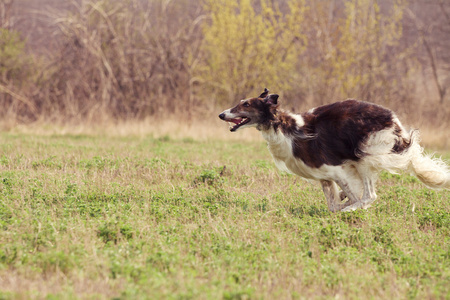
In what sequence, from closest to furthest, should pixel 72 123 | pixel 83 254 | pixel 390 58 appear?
pixel 83 254
pixel 72 123
pixel 390 58

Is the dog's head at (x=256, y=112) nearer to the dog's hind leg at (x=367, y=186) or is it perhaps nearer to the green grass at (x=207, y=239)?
the green grass at (x=207, y=239)

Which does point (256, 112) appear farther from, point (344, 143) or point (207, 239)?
point (207, 239)

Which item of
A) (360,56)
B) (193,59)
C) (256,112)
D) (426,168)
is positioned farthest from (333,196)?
(193,59)

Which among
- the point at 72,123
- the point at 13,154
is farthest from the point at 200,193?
the point at 72,123

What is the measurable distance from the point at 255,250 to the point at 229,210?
5.25ft

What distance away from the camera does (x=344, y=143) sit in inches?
286

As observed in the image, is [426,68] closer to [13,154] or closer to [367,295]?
[13,154]

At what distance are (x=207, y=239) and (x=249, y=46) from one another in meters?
15.0

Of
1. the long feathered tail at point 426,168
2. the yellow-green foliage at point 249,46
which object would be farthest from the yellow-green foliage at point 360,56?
the long feathered tail at point 426,168

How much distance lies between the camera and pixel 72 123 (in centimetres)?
1773

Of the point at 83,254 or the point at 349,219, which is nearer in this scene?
the point at 83,254

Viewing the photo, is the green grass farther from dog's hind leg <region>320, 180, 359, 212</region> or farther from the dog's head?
the dog's head

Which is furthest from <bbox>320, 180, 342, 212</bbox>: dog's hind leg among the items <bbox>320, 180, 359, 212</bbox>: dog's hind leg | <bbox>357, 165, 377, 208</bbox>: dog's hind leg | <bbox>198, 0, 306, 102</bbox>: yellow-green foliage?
<bbox>198, 0, 306, 102</bbox>: yellow-green foliage

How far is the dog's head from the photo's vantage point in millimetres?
7258
